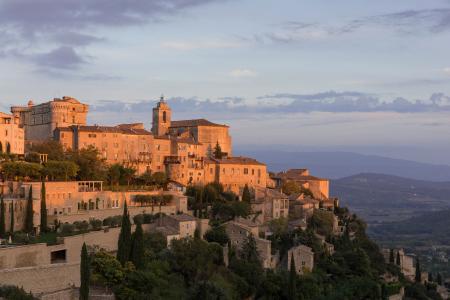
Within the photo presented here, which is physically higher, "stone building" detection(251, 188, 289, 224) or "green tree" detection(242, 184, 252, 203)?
"green tree" detection(242, 184, 252, 203)

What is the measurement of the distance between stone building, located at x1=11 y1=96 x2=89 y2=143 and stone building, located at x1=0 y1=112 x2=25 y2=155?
580cm

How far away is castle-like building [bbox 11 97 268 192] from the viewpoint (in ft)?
198

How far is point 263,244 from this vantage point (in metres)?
48.2

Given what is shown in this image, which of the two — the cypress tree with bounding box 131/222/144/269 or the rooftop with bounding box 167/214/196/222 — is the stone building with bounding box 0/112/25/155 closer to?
the rooftop with bounding box 167/214/196/222

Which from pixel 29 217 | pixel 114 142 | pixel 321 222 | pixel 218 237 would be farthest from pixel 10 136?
pixel 321 222

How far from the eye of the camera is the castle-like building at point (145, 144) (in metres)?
60.4

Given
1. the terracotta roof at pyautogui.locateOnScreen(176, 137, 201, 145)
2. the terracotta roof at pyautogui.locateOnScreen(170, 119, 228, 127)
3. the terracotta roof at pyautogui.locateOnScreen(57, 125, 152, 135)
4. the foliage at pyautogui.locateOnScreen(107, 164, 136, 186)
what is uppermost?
the terracotta roof at pyautogui.locateOnScreen(170, 119, 228, 127)

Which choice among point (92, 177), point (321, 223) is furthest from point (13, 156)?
point (321, 223)

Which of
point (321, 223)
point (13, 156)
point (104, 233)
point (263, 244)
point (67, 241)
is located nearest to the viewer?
point (67, 241)

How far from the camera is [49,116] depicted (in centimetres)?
6494

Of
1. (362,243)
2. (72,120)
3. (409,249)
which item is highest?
(72,120)

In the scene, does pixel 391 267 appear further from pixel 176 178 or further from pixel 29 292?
pixel 29 292

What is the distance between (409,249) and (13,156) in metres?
93.8

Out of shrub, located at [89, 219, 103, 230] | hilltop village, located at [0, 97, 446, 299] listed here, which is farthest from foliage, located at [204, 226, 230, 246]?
shrub, located at [89, 219, 103, 230]
